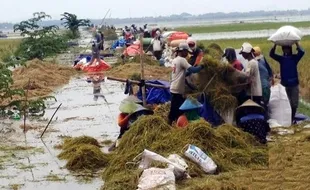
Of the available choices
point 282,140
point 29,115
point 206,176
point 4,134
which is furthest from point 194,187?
point 29,115

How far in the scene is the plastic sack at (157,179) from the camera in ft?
23.9

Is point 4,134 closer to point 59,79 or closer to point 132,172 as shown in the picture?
point 132,172

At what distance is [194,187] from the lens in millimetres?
7473

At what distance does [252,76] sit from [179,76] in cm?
116

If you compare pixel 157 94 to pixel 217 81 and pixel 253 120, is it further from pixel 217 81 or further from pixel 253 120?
pixel 253 120

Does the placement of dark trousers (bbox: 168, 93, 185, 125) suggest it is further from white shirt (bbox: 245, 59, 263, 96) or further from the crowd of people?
white shirt (bbox: 245, 59, 263, 96)

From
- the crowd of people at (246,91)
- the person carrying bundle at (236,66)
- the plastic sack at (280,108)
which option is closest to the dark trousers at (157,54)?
the crowd of people at (246,91)

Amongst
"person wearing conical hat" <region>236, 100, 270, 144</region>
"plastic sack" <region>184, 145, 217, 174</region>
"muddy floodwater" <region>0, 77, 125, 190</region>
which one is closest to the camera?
"plastic sack" <region>184, 145, 217, 174</region>

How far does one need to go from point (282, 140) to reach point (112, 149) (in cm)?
262

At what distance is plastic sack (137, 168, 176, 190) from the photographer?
730 centimetres

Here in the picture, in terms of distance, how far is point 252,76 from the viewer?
34.2ft

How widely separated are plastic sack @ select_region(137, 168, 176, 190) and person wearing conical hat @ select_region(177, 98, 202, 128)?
2525mm

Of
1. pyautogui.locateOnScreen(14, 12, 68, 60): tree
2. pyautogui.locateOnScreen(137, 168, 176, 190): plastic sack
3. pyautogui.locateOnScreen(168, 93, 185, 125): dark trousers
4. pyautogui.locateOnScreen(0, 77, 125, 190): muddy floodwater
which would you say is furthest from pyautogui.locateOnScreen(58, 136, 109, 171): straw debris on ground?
pyautogui.locateOnScreen(14, 12, 68, 60): tree

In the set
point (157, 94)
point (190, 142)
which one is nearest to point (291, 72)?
point (157, 94)
